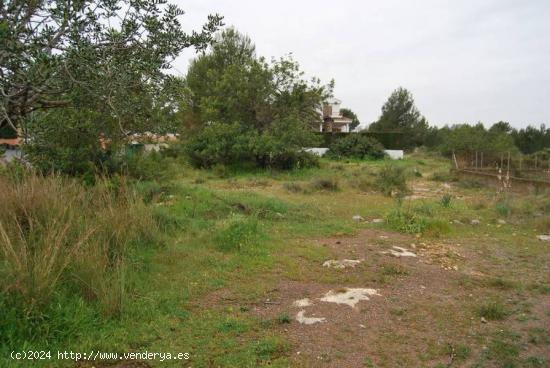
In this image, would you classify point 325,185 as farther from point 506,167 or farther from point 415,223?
point 506,167

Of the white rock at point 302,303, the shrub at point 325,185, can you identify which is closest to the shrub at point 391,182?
the shrub at point 325,185

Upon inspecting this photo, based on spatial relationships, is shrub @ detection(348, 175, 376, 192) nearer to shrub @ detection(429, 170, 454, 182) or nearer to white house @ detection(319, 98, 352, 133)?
shrub @ detection(429, 170, 454, 182)

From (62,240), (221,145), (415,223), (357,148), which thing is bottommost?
(415,223)

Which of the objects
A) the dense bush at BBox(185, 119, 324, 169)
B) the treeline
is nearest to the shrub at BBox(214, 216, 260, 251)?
the dense bush at BBox(185, 119, 324, 169)

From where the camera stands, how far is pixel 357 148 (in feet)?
86.4

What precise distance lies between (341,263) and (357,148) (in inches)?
841

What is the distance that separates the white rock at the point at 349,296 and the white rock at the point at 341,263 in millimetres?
806

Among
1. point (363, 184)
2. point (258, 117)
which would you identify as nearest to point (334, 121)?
point (258, 117)

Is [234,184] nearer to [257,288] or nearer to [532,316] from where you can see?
[257,288]

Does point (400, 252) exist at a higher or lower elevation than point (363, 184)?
lower

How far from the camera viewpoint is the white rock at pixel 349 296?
430 centimetres

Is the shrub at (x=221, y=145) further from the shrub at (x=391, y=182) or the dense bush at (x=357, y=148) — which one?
the dense bush at (x=357, y=148)

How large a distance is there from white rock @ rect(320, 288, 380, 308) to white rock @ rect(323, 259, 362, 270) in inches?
31.7

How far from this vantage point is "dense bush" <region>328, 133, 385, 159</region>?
86.6 ft
